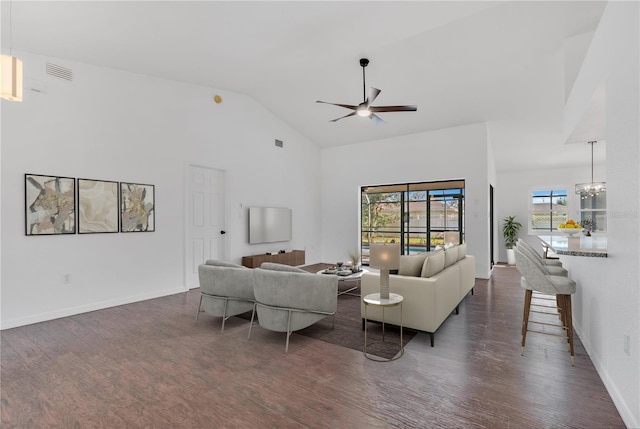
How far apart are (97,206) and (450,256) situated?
16.2 ft

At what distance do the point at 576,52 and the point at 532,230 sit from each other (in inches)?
250

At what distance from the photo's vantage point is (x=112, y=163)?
15.2 ft

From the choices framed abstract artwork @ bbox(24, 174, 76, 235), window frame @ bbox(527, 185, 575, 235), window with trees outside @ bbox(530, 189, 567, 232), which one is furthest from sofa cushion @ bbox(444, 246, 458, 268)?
window with trees outside @ bbox(530, 189, 567, 232)

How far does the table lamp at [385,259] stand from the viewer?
2.93m

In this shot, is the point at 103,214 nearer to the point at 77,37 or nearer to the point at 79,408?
the point at 77,37

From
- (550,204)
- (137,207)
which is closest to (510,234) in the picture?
(550,204)

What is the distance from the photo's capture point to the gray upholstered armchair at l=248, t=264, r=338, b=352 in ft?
10.2

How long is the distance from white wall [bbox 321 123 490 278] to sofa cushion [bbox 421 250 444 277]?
344 cm

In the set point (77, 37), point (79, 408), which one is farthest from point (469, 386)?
point (77, 37)

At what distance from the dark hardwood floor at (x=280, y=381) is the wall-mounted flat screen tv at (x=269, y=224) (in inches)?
128

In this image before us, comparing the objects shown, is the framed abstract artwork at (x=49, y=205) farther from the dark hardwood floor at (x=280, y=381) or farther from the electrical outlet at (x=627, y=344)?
the electrical outlet at (x=627, y=344)

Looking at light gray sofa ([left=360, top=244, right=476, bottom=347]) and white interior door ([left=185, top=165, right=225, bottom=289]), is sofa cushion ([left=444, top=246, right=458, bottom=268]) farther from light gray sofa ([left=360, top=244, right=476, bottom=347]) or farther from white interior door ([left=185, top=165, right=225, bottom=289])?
white interior door ([left=185, top=165, right=225, bottom=289])

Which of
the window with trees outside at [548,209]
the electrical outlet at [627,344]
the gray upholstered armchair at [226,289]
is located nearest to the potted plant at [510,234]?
the window with trees outside at [548,209]

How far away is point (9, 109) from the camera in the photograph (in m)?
3.71
